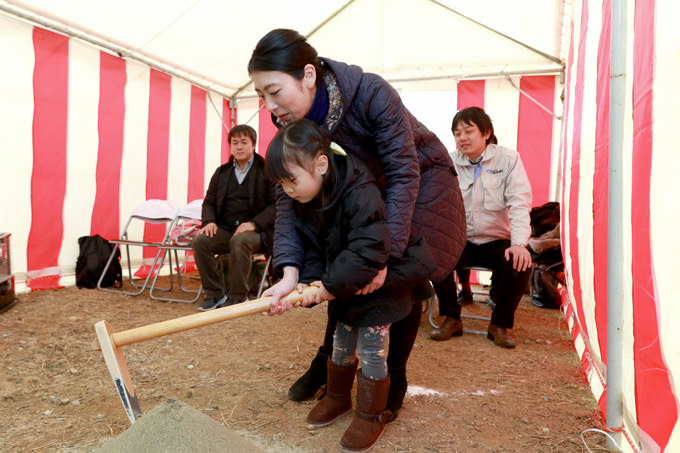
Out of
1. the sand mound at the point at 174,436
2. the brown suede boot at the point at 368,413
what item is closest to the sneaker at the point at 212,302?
the brown suede boot at the point at 368,413

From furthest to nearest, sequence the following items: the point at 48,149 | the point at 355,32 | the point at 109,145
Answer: the point at 355,32, the point at 109,145, the point at 48,149

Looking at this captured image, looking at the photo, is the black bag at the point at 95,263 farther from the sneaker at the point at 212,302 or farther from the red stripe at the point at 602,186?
the red stripe at the point at 602,186

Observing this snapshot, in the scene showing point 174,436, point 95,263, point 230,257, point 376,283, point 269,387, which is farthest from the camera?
point 95,263

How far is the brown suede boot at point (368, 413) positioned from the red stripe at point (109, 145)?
12.9ft

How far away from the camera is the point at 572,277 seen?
275cm

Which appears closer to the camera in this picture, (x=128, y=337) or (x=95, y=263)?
(x=128, y=337)

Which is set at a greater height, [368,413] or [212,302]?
[368,413]

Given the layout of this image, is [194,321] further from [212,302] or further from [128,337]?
[212,302]

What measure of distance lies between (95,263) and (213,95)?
110 inches

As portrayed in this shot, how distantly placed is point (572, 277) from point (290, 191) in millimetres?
2145

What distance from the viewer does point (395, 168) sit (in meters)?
1.37

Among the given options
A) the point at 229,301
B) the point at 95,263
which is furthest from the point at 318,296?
the point at 95,263

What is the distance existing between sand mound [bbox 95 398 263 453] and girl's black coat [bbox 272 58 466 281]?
1.77 feet

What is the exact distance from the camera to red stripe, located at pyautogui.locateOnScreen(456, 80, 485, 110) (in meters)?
5.10
